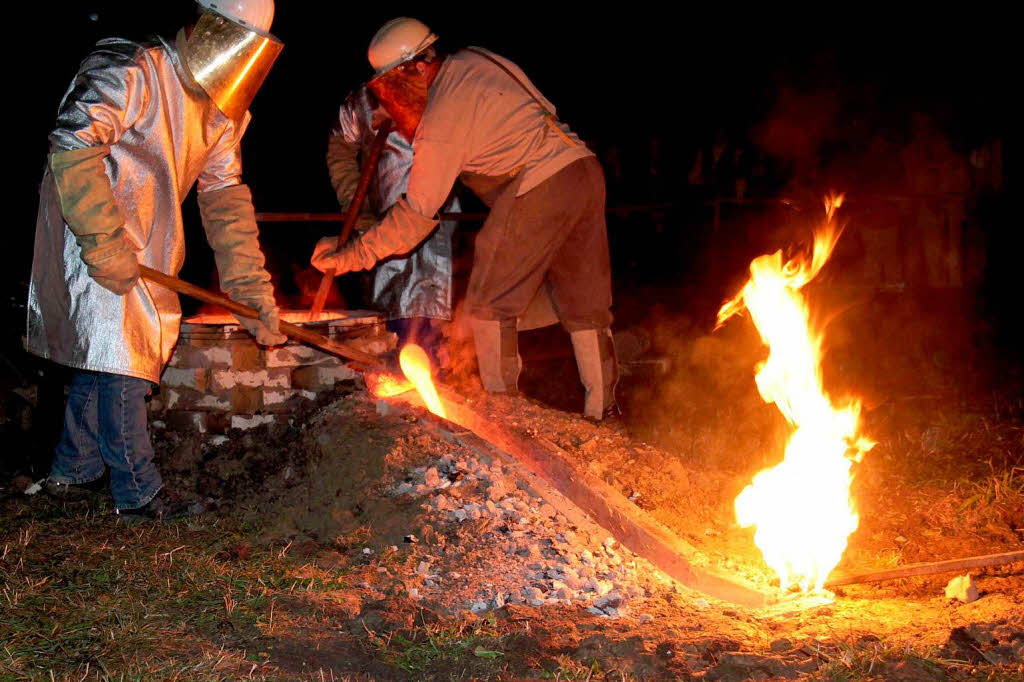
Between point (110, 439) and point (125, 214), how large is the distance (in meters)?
0.92

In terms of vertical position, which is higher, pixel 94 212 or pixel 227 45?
pixel 227 45

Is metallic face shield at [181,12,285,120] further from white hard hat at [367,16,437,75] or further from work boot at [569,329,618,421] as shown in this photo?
work boot at [569,329,618,421]

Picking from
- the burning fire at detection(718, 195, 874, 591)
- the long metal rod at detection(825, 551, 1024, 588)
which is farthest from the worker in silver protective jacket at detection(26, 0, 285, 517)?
the long metal rod at detection(825, 551, 1024, 588)

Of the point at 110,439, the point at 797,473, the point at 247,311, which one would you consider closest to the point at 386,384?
the point at 247,311

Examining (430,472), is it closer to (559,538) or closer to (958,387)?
(559,538)

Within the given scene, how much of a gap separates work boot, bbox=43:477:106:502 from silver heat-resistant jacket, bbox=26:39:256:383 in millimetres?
672

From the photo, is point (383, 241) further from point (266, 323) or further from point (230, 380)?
point (230, 380)

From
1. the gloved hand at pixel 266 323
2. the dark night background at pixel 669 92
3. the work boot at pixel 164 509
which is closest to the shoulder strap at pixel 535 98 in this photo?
the gloved hand at pixel 266 323

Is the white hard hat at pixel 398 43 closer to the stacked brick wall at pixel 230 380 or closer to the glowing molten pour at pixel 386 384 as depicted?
the stacked brick wall at pixel 230 380

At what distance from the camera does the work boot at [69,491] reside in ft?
12.9

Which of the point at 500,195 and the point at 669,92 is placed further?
the point at 669,92

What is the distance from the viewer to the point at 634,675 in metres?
2.65

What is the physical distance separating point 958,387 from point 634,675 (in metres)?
4.70

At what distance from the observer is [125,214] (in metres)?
3.54
